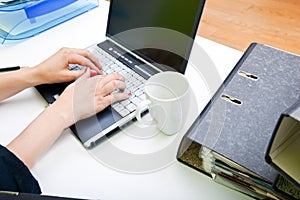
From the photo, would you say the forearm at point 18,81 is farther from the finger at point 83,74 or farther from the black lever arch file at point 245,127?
the black lever arch file at point 245,127

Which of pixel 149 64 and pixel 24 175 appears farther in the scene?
pixel 149 64

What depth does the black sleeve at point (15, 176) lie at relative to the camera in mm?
529

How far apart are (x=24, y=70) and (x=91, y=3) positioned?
1.54 ft

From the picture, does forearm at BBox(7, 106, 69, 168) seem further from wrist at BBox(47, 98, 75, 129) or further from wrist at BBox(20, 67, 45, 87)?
wrist at BBox(20, 67, 45, 87)

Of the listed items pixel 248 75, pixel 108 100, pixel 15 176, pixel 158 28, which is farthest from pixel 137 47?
pixel 15 176

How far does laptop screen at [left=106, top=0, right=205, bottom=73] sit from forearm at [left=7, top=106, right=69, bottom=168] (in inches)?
10.4

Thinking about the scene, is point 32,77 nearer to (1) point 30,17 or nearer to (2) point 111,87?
(2) point 111,87

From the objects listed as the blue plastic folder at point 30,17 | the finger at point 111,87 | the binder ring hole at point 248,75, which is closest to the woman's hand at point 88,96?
the finger at point 111,87

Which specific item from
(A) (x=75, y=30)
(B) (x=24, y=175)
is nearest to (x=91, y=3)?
(A) (x=75, y=30)

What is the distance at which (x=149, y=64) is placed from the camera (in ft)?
2.44

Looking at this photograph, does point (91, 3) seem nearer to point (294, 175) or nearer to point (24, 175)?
point (24, 175)

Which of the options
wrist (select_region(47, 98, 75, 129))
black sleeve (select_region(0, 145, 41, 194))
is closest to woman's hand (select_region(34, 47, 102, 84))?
wrist (select_region(47, 98, 75, 129))

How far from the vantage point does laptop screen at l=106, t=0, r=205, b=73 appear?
662mm

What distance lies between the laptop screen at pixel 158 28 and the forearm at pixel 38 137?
264 mm
